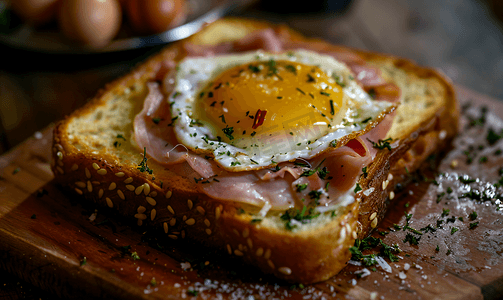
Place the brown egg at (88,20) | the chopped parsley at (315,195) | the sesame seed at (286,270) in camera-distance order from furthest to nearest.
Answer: the brown egg at (88,20) < the chopped parsley at (315,195) < the sesame seed at (286,270)

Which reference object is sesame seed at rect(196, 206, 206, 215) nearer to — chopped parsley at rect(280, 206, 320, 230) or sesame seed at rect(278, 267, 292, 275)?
chopped parsley at rect(280, 206, 320, 230)

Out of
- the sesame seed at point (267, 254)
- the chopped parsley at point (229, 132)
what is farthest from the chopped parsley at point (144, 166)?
the sesame seed at point (267, 254)

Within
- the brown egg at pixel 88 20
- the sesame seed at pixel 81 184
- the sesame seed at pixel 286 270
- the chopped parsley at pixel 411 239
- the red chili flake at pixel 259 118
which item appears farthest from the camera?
the brown egg at pixel 88 20

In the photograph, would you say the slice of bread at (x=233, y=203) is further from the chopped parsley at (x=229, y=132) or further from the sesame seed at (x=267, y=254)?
the chopped parsley at (x=229, y=132)

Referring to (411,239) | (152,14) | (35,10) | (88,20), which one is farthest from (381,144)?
(35,10)

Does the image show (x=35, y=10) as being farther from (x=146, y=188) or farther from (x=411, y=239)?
(x=411, y=239)

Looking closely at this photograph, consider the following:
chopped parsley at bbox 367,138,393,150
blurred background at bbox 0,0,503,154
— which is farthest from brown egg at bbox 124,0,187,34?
chopped parsley at bbox 367,138,393,150

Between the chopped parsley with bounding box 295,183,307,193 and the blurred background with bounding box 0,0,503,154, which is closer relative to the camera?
the chopped parsley with bounding box 295,183,307,193
